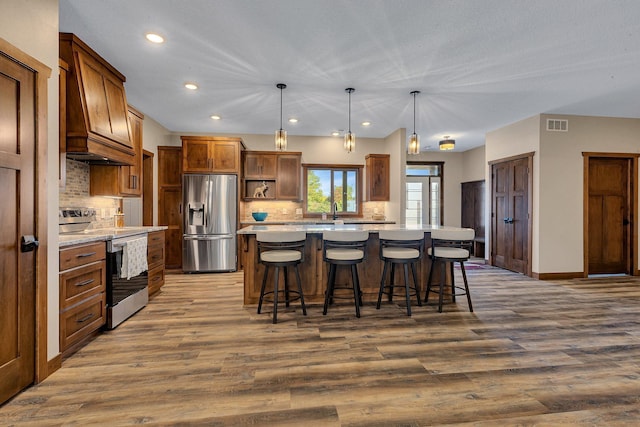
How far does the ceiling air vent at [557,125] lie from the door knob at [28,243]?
659 centimetres

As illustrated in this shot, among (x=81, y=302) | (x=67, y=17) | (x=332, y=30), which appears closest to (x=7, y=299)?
(x=81, y=302)

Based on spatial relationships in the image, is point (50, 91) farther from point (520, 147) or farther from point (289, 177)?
point (520, 147)

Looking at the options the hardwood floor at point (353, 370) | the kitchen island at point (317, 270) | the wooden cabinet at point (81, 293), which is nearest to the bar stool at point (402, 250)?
the kitchen island at point (317, 270)

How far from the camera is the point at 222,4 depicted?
8.14ft

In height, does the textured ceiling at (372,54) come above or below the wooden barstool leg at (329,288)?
above

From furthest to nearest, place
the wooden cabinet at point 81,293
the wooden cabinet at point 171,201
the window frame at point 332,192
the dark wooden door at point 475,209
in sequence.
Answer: the dark wooden door at point 475,209 → the window frame at point 332,192 → the wooden cabinet at point 171,201 → the wooden cabinet at point 81,293

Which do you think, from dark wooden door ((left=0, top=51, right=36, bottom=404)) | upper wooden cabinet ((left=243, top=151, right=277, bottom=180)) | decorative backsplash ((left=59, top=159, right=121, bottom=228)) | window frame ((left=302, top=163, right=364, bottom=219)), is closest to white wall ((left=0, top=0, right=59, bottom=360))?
dark wooden door ((left=0, top=51, right=36, bottom=404))

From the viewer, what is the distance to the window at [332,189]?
22.7 feet

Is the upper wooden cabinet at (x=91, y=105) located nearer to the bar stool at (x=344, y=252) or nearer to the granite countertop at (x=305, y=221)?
the bar stool at (x=344, y=252)

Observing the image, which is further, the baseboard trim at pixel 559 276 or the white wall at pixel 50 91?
the baseboard trim at pixel 559 276

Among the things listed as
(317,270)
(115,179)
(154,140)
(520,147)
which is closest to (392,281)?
(317,270)

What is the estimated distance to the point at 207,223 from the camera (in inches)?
221

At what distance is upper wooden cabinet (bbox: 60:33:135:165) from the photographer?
280cm

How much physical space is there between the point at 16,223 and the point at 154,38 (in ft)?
6.57
